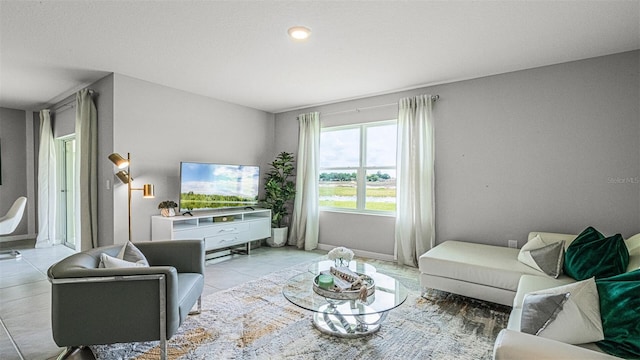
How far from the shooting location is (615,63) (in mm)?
2988

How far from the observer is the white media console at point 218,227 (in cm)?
384

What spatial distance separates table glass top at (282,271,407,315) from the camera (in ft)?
6.84

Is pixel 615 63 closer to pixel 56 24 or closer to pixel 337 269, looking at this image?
pixel 337 269

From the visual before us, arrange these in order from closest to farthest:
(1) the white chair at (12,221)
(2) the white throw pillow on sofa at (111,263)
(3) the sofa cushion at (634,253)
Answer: (2) the white throw pillow on sofa at (111,263) → (3) the sofa cushion at (634,253) → (1) the white chair at (12,221)

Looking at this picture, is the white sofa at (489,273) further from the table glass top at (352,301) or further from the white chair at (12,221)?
the white chair at (12,221)

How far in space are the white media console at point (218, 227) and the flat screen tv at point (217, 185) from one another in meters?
0.17

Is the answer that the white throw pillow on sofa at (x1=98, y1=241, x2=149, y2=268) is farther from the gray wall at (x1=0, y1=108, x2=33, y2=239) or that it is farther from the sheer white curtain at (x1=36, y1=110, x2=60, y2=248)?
the gray wall at (x1=0, y1=108, x2=33, y2=239)

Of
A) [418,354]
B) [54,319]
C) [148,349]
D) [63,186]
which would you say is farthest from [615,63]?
[63,186]

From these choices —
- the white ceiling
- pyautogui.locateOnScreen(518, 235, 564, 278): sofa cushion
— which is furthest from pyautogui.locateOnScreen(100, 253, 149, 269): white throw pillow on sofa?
pyautogui.locateOnScreen(518, 235, 564, 278): sofa cushion

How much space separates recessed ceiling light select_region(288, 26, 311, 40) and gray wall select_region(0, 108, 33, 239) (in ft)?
20.8

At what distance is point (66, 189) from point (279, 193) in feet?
12.4

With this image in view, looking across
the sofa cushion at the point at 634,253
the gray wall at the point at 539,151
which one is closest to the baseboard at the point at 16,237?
the gray wall at the point at 539,151

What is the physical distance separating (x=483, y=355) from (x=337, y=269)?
3.77ft

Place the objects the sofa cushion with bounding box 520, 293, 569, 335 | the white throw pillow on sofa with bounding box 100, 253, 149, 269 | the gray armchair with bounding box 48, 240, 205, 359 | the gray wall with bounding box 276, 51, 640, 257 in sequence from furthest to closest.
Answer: the gray wall with bounding box 276, 51, 640, 257
the white throw pillow on sofa with bounding box 100, 253, 149, 269
the gray armchair with bounding box 48, 240, 205, 359
the sofa cushion with bounding box 520, 293, 569, 335
